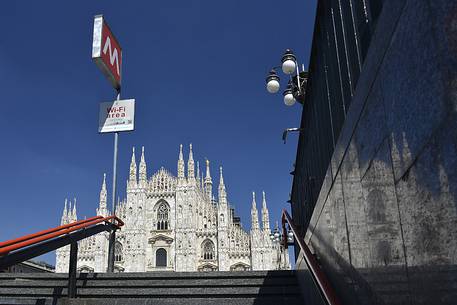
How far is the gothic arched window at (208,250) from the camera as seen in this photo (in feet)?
145

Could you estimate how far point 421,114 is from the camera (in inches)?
70.2

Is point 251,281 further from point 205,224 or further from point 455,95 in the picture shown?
point 205,224

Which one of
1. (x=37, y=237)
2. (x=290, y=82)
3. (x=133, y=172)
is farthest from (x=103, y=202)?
(x=37, y=237)

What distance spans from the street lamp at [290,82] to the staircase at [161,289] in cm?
580

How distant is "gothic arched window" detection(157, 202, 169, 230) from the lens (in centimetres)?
4646

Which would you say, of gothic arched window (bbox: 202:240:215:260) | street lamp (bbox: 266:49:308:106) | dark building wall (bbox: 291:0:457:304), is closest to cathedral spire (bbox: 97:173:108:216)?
gothic arched window (bbox: 202:240:215:260)

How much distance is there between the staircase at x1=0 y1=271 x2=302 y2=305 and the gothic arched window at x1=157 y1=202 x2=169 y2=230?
133 ft

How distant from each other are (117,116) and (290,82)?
15.6ft

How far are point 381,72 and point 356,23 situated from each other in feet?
2.60

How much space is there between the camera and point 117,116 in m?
9.16

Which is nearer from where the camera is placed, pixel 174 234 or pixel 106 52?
pixel 106 52

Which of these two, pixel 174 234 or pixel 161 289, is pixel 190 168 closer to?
pixel 174 234

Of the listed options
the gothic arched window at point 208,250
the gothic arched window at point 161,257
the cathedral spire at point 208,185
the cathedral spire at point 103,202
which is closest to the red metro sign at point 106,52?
the gothic arched window at point 208,250

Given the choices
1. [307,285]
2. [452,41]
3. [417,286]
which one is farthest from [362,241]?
[307,285]
